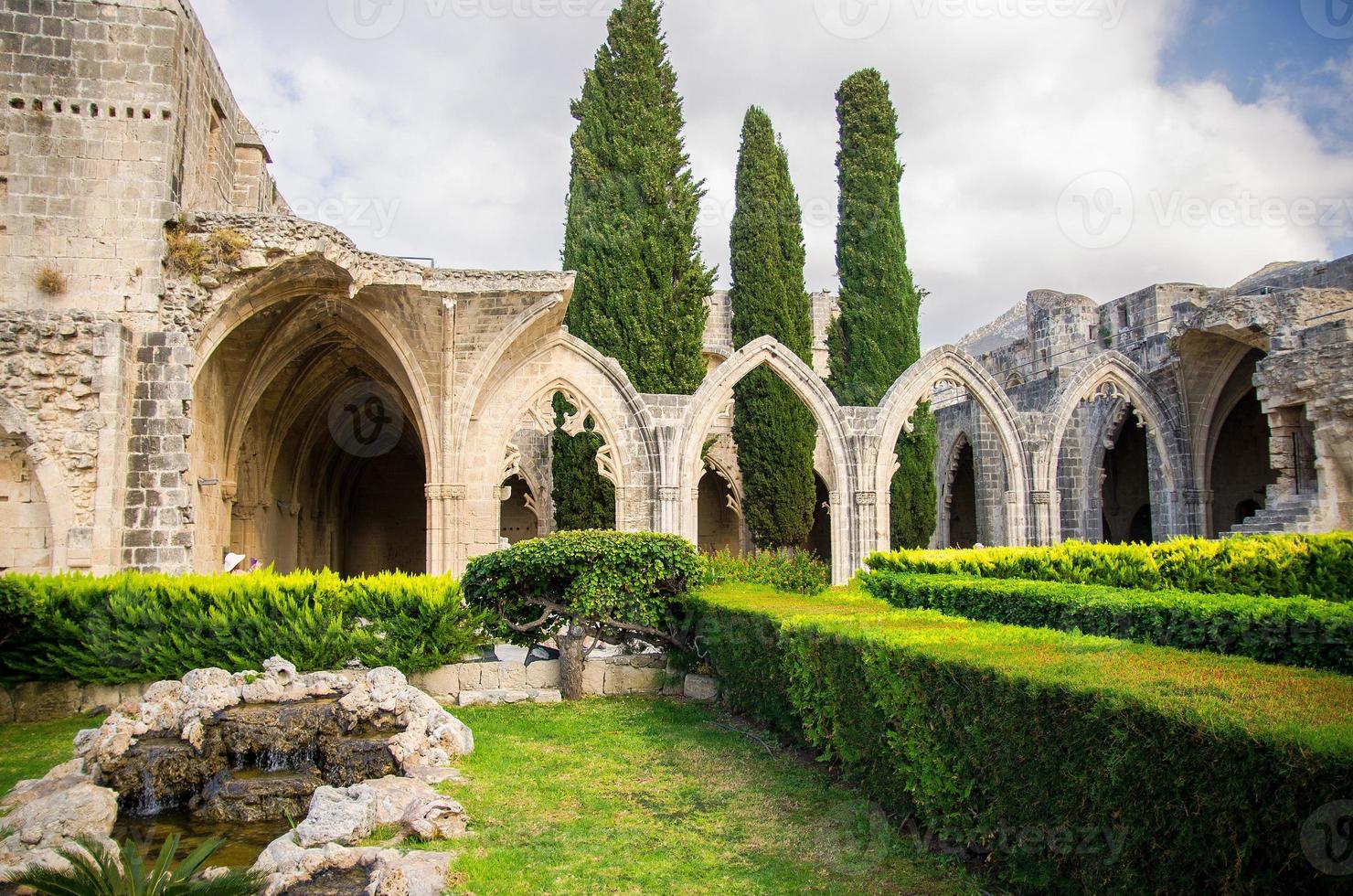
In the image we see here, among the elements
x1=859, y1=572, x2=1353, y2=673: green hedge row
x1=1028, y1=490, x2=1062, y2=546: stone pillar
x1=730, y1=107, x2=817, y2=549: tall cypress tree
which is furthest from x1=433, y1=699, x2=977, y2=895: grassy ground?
x1=730, y1=107, x2=817, y2=549: tall cypress tree

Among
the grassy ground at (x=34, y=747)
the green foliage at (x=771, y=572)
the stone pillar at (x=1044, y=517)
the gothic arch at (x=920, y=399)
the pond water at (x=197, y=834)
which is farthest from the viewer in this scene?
the stone pillar at (x=1044, y=517)

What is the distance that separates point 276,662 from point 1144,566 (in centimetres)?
781

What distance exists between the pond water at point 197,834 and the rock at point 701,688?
3.79m

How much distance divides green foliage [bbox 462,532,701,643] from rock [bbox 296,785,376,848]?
342cm

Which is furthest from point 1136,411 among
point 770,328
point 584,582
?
point 584,582

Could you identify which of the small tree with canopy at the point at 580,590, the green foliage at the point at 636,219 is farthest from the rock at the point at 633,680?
the green foliage at the point at 636,219

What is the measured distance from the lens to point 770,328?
59.6ft

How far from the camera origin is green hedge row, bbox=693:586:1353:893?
256cm

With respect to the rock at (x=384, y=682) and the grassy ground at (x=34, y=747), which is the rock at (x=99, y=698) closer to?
the grassy ground at (x=34, y=747)

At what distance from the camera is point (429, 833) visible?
4.78 metres

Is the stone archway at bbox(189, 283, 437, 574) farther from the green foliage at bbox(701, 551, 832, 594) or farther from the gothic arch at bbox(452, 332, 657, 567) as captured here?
the green foliage at bbox(701, 551, 832, 594)

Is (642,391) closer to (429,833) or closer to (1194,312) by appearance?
(1194,312)

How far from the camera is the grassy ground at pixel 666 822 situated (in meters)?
4.15

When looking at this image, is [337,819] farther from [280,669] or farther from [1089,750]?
[1089,750]
